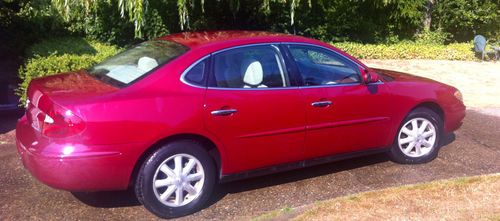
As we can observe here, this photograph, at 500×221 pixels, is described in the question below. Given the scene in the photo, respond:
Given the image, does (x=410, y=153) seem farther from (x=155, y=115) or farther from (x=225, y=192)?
(x=155, y=115)

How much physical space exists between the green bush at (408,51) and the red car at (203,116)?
6450mm

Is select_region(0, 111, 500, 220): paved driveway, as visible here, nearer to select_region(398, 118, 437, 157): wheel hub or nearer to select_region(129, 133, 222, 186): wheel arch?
select_region(398, 118, 437, 157): wheel hub

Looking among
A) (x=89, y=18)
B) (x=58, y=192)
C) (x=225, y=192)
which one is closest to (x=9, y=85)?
(x=89, y=18)

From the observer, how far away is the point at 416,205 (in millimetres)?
4484

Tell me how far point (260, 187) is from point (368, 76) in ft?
4.79

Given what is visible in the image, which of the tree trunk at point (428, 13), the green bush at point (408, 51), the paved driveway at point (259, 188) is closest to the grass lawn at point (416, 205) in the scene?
the paved driveway at point (259, 188)

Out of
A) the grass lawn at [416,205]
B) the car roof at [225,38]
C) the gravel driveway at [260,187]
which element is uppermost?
the car roof at [225,38]

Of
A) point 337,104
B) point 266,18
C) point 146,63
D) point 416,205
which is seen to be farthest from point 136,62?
point 266,18

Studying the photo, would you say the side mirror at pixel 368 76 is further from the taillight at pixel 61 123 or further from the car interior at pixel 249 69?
the taillight at pixel 61 123

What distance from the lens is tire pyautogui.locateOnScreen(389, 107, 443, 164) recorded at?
18.4 feet

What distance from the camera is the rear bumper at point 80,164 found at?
389 cm

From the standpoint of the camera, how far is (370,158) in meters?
5.97

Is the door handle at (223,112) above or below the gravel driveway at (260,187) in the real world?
above

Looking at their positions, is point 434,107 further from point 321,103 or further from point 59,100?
point 59,100
